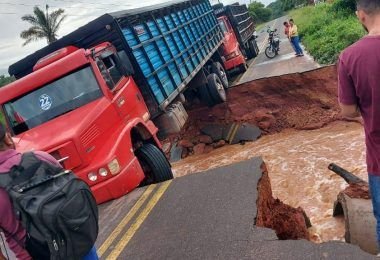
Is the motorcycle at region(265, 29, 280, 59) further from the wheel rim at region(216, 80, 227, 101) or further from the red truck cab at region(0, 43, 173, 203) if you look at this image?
the red truck cab at region(0, 43, 173, 203)

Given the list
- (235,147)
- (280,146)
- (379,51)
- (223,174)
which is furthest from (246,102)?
A: (379,51)

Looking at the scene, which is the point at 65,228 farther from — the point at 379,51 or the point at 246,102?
the point at 246,102

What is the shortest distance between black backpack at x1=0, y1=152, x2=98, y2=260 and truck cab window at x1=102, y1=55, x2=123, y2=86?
448 cm

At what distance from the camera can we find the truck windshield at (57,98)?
20.8 feet

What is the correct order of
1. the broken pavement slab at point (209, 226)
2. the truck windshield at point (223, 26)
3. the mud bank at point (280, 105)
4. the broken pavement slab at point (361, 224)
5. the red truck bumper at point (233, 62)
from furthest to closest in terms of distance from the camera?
the truck windshield at point (223, 26) < the red truck bumper at point (233, 62) < the mud bank at point (280, 105) < the broken pavement slab at point (361, 224) < the broken pavement slab at point (209, 226)

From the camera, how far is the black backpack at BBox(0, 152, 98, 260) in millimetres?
2355

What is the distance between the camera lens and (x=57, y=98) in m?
6.38

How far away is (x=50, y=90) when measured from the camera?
21.0 feet

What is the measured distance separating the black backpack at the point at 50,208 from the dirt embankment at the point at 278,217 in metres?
1.86

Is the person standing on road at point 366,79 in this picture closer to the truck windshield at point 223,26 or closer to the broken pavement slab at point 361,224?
the broken pavement slab at point 361,224

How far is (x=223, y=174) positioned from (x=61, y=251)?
2.89m

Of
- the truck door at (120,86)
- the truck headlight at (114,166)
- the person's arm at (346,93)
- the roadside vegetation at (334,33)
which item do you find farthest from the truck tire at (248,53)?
the person's arm at (346,93)

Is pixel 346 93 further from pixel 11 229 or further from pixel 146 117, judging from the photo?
pixel 146 117

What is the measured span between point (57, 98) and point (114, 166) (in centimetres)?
167
